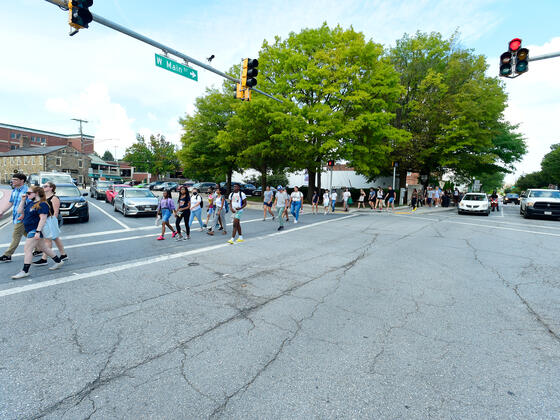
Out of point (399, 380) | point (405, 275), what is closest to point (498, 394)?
point (399, 380)

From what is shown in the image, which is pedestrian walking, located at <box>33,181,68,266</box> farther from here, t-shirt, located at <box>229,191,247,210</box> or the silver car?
the silver car

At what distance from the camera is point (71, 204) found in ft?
37.0

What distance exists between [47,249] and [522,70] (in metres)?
13.2

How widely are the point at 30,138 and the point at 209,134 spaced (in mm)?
75801

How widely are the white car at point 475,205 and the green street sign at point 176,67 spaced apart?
19152 mm

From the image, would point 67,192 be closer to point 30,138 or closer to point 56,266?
point 56,266

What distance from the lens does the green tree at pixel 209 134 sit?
26.0 meters

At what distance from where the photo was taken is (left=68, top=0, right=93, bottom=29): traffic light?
6.12 metres

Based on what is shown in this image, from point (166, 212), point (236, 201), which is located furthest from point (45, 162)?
point (236, 201)

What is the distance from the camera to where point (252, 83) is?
9.71 metres

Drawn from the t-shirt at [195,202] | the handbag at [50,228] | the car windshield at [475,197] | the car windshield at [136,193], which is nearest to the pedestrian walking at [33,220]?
the handbag at [50,228]

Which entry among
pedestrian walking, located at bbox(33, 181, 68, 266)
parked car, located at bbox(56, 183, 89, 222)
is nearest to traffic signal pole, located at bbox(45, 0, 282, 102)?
pedestrian walking, located at bbox(33, 181, 68, 266)

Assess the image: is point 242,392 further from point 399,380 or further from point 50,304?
point 50,304

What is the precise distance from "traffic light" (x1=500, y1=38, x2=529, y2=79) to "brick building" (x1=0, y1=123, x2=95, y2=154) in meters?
78.4
